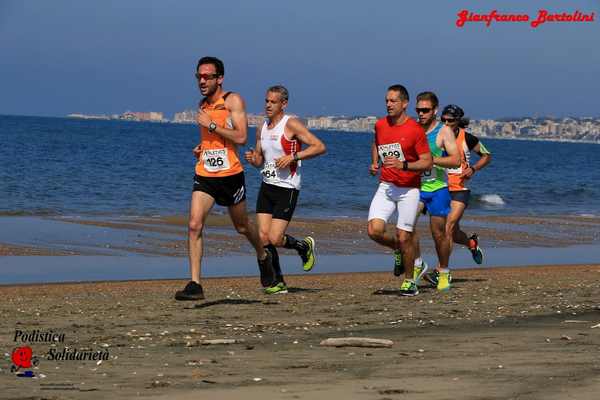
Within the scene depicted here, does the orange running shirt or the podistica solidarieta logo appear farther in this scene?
the orange running shirt

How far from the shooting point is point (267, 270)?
1063 centimetres

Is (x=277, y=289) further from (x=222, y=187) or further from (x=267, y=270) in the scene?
(x=222, y=187)

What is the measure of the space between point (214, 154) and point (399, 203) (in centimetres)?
180

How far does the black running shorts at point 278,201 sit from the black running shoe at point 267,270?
1.23ft

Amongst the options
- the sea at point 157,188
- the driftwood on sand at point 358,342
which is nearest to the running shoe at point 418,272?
the driftwood on sand at point 358,342

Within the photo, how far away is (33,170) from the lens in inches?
1758

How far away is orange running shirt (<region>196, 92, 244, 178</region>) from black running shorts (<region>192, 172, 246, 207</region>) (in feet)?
0.13

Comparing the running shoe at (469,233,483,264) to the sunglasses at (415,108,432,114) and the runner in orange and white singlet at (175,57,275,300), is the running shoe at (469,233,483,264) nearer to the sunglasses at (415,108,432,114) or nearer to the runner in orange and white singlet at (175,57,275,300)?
the sunglasses at (415,108,432,114)

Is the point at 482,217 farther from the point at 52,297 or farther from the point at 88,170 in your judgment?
the point at 88,170

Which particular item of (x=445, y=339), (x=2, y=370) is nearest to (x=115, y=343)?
(x=2, y=370)

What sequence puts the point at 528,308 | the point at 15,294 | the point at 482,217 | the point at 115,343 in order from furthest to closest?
the point at 482,217 < the point at 15,294 < the point at 528,308 < the point at 115,343

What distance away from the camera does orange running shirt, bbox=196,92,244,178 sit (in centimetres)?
966

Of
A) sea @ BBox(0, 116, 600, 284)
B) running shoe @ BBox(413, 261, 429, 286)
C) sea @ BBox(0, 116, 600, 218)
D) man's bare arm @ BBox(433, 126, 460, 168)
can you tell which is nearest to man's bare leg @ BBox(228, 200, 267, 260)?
running shoe @ BBox(413, 261, 429, 286)

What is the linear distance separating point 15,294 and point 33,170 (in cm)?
3408
